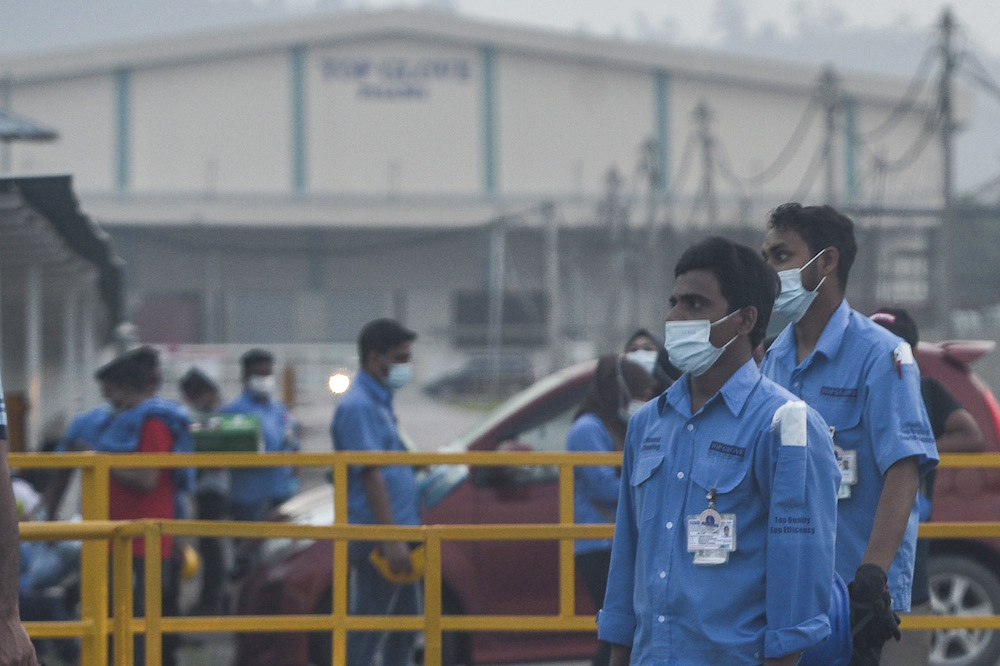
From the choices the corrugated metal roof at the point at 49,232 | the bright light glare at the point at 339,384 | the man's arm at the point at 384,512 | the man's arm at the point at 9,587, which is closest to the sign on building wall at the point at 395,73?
the corrugated metal roof at the point at 49,232

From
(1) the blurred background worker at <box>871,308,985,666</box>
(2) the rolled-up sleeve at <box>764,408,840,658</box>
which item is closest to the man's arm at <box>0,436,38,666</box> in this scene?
(2) the rolled-up sleeve at <box>764,408,840,658</box>

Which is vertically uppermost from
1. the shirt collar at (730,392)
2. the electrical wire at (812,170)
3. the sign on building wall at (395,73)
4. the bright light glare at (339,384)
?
the sign on building wall at (395,73)

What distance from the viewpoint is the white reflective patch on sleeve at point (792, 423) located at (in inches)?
112

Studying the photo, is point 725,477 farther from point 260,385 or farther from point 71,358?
point 71,358

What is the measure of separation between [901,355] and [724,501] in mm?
1010

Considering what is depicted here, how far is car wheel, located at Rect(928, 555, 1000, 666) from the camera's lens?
22.6ft

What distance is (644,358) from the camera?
6.08m

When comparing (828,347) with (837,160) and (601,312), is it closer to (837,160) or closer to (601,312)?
(601,312)

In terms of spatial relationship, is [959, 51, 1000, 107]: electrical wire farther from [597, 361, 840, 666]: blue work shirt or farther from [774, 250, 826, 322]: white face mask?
[597, 361, 840, 666]: blue work shirt

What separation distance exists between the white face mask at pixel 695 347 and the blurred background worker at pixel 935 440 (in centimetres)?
130

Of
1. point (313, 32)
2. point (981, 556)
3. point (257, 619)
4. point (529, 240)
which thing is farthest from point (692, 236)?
point (257, 619)

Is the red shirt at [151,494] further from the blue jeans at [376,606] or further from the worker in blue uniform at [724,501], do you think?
the worker in blue uniform at [724,501]

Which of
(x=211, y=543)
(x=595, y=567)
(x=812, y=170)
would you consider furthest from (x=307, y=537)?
(x=812, y=170)

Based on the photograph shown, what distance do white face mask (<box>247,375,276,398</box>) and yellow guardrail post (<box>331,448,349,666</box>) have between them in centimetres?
503
